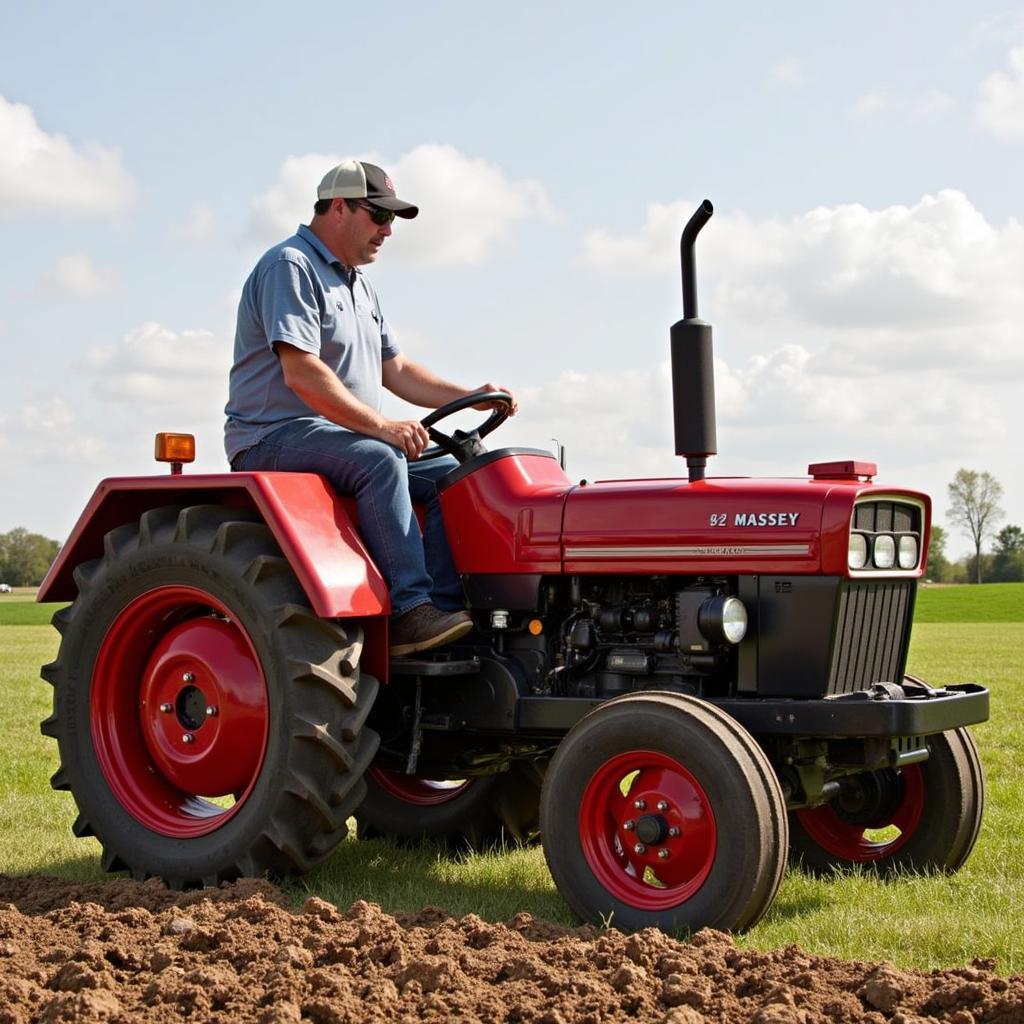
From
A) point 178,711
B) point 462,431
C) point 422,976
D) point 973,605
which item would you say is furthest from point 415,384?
point 973,605

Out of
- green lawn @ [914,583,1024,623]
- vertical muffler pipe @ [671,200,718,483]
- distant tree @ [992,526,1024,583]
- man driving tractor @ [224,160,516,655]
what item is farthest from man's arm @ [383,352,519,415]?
distant tree @ [992,526,1024,583]

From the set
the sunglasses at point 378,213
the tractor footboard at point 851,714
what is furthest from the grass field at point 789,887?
the sunglasses at point 378,213

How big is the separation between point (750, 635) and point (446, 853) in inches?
75.7

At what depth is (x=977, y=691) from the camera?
4930 mm

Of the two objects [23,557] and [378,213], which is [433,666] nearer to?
[378,213]

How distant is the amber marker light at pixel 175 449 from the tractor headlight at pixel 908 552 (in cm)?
262

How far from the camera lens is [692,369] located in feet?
15.4

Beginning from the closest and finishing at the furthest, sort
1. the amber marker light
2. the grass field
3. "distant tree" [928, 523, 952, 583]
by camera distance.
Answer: the grass field < the amber marker light < "distant tree" [928, 523, 952, 583]

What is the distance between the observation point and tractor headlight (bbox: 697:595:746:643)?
460cm

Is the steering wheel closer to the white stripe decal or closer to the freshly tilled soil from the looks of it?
the white stripe decal

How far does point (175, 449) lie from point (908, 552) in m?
2.71

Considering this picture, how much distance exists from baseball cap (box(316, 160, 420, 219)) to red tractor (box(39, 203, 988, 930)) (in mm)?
808

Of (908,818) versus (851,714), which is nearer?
(851,714)

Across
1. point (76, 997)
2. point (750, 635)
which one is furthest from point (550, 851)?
point (76, 997)
